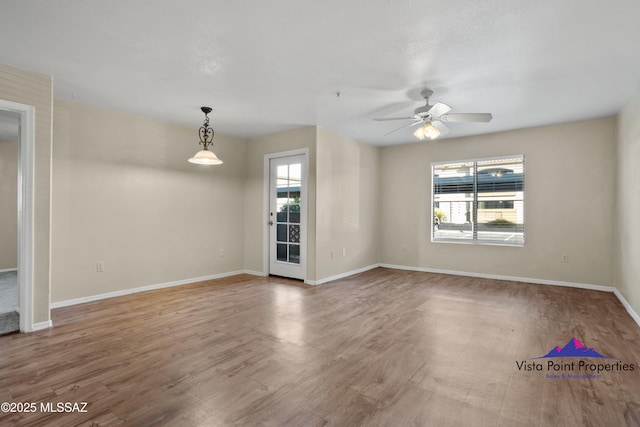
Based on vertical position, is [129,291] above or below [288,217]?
below

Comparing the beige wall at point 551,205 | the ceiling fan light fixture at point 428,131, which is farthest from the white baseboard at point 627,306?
the ceiling fan light fixture at point 428,131

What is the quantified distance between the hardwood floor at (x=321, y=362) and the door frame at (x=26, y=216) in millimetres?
310

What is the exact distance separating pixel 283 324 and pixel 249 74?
8.50 ft

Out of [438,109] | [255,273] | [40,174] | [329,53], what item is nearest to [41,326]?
[40,174]

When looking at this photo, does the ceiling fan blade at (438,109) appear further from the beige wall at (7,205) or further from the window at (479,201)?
the beige wall at (7,205)

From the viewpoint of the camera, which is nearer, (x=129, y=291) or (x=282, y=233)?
(x=129, y=291)

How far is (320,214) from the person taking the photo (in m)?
5.21

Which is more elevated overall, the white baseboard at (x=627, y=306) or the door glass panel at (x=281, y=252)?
the door glass panel at (x=281, y=252)

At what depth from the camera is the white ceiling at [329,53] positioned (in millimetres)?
2217

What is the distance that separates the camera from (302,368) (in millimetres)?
2381

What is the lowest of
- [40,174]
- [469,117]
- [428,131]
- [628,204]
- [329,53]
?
[628,204]

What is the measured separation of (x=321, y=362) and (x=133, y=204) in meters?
3.64

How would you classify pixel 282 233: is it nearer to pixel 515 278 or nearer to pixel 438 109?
pixel 438 109

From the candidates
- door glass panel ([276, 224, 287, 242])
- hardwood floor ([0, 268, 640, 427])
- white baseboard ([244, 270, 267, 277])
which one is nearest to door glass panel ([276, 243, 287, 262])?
door glass panel ([276, 224, 287, 242])
